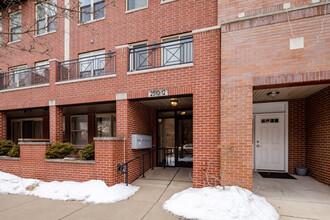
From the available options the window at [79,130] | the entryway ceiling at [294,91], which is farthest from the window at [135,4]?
the window at [79,130]

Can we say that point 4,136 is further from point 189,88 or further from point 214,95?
point 214,95

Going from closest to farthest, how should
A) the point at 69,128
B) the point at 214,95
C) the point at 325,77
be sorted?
the point at 325,77
the point at 214,95
the point at 69,128

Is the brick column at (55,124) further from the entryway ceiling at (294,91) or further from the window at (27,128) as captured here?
the entryway ceiling at (294,91)

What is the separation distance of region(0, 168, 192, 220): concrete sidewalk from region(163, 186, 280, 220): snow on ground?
1.17ft

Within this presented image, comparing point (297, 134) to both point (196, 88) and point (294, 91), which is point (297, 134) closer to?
point (294, 91)

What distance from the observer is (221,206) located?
3529mm

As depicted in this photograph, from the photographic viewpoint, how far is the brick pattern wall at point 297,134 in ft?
20.9

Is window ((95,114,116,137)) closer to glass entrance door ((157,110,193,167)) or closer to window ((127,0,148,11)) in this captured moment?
glass entrance door ((157,110,193,167))

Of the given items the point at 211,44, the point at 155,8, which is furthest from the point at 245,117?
the point at 155,8

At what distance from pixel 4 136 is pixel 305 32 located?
42.0 ft

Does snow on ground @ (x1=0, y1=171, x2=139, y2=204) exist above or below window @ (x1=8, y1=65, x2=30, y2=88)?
below

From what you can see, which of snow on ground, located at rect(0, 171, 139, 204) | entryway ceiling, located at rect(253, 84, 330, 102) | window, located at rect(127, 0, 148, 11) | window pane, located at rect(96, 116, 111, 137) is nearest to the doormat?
entryway ceiling, located at rect(253, 84, 330, 102)

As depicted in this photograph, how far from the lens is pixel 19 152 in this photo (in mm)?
6781

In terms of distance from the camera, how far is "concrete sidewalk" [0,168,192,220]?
3.65m
